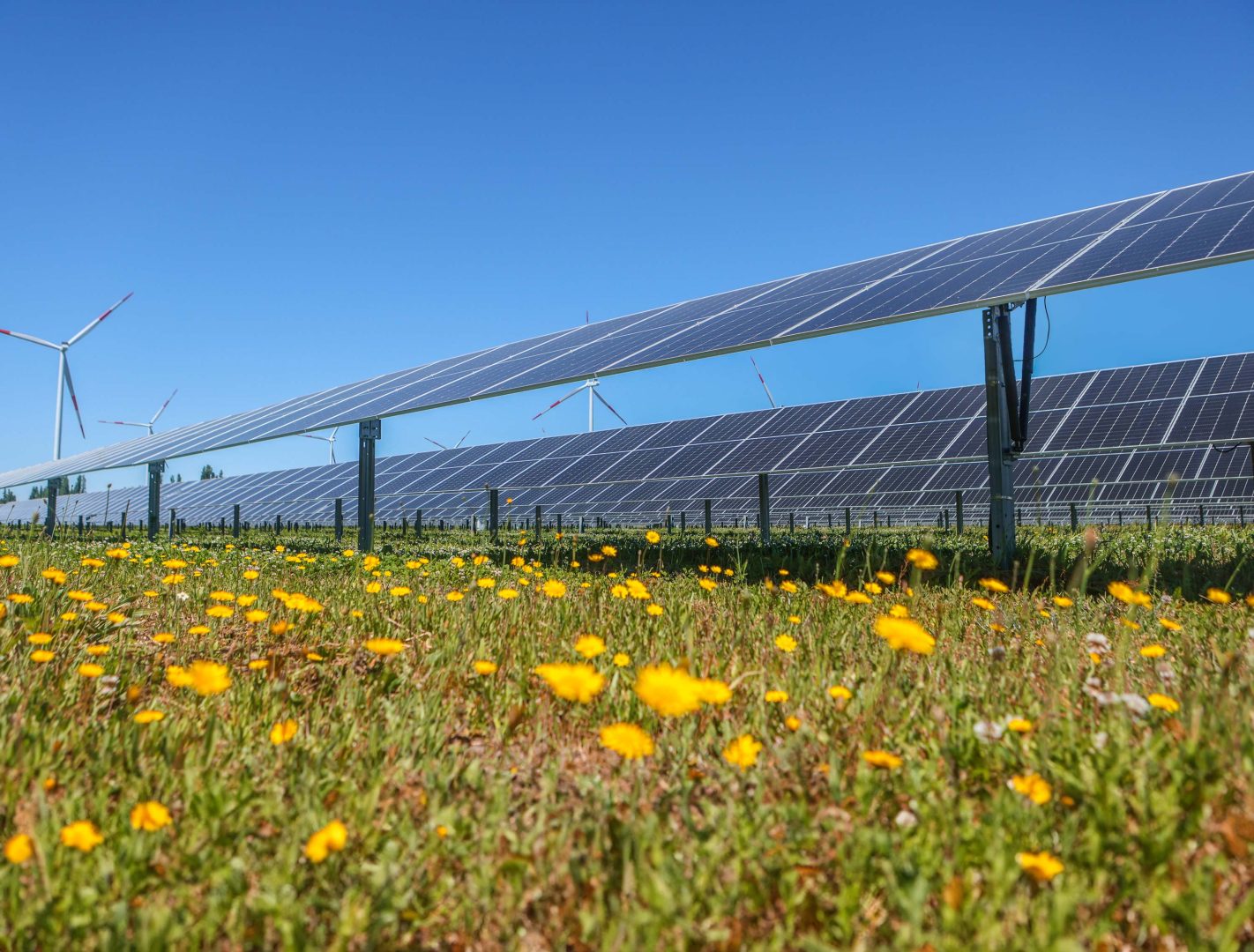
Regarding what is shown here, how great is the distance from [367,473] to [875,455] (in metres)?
11.8

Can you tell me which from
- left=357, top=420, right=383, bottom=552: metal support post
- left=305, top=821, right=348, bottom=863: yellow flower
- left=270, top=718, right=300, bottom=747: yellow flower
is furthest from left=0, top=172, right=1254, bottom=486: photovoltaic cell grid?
left=305, top=821, right=348, bottom=863: yellow flower

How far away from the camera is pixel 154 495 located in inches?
840

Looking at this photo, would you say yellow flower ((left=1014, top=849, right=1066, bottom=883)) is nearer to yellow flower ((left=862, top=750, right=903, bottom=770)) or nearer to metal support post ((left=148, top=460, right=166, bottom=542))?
yellow flower ((left=862, top=750, right=903, bottom=770))

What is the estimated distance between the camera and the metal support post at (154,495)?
20406 millimetres

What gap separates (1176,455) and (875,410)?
30.4 feet

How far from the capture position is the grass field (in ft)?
5.94

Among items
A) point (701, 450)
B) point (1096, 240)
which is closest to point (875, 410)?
point (701, 450)

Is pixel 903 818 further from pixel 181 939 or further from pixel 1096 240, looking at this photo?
pixel 1096 240

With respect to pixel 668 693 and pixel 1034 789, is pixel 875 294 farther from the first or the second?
pixel 668 693

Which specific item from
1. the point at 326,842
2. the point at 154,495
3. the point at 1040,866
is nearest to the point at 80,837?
the point at 326,842

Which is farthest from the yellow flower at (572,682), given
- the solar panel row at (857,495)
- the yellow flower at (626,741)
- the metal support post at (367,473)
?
the solar panel row at (857,495)

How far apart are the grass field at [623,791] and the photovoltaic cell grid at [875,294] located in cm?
489

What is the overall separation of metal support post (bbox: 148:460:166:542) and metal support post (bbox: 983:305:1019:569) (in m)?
19.4

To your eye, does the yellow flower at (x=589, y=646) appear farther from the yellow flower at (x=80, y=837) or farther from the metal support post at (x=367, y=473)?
the metal support post at (x=367, y=473)
